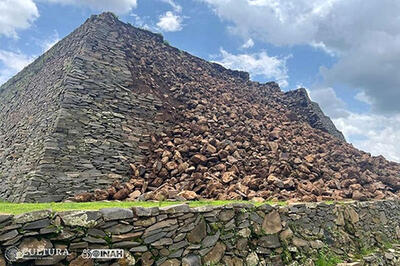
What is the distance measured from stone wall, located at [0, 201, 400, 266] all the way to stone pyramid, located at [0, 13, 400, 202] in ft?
10.1

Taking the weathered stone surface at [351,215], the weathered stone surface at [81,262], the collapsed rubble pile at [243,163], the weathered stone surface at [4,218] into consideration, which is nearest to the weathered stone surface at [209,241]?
the weathered stone surface at [81,262]

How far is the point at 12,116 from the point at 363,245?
57.9ft

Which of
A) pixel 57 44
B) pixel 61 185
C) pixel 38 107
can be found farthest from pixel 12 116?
pixel 61 185

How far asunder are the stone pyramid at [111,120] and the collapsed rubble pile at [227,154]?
87 mm

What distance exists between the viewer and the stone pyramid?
9.47 meters

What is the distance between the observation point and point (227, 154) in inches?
428

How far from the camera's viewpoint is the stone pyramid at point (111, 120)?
9.47m

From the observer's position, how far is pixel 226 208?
5.75 m

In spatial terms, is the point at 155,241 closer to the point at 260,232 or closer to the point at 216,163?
the point at 260,232

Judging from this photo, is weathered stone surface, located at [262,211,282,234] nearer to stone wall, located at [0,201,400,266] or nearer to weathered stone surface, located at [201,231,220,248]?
stone wall, located at [0,201,400,266]

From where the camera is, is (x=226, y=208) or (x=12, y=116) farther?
(x=12, y=116)

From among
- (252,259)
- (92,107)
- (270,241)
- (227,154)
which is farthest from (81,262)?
(92,107)

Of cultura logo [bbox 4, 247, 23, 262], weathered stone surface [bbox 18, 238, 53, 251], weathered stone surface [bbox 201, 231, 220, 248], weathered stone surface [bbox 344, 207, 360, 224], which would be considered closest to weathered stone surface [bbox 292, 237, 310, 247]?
weathered stone surface [bbox 201, 231, 220, 248]

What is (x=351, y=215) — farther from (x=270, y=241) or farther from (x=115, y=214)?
(x=115, y=214)
